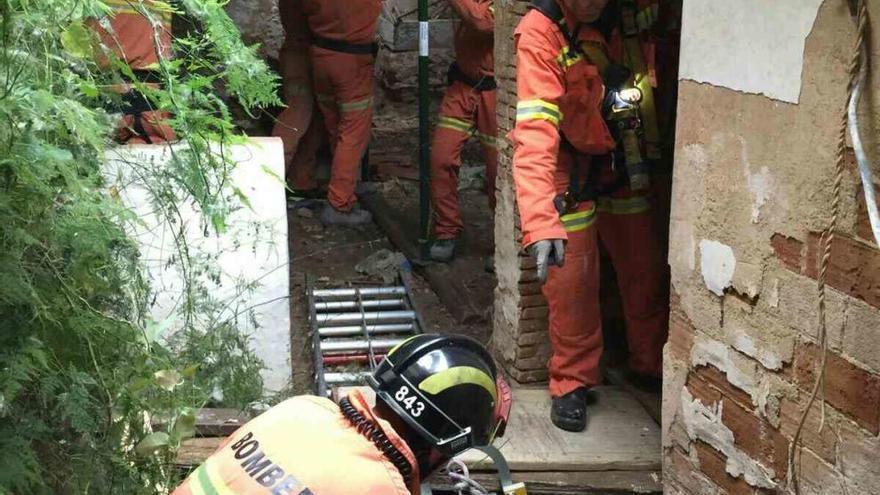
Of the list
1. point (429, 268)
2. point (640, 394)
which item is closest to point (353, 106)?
point (429, 268)

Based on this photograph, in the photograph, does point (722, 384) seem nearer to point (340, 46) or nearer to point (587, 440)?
point (587, 440)

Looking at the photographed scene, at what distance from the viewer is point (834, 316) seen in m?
2.44

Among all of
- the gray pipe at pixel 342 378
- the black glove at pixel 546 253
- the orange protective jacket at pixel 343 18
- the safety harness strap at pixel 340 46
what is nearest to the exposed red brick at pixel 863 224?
the black glove at pixel 546 253

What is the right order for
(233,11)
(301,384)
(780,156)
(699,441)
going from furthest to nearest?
(233,11)
(301,384)
(699,441)
(780,156)

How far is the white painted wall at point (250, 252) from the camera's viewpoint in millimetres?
4398

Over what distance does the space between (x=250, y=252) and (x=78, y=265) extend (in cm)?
180

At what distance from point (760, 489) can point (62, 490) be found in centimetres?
202

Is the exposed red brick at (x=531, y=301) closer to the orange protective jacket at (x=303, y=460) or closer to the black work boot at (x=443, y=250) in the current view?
the black work boot at (x=443, y=250)

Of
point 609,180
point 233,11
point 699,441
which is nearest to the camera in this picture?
point 699,441

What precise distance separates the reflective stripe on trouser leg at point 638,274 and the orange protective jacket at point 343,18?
11.8ft

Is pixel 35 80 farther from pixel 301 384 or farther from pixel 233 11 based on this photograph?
pixel 233 11

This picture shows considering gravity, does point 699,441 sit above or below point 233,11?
below

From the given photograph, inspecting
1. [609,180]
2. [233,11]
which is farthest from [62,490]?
[233,11]

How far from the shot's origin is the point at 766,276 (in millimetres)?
2707
